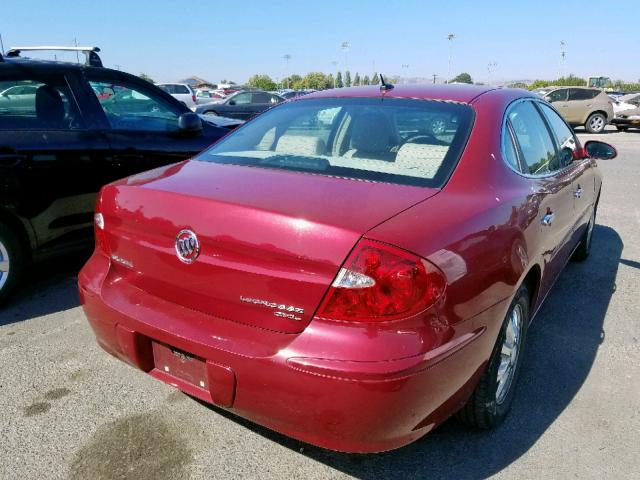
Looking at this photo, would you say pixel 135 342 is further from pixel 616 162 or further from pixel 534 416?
pixel 616 162

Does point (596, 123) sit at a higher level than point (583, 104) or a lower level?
lower

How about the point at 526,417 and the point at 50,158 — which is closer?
the point at 526,417

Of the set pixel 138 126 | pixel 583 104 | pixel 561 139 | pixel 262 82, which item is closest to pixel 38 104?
pixel 138 126

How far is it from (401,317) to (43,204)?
2964mm

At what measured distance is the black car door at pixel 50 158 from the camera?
141 inches

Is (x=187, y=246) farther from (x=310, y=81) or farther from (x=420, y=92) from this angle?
(x=310, y=81)

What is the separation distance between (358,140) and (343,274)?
3.87ft

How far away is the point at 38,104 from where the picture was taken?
387 cm

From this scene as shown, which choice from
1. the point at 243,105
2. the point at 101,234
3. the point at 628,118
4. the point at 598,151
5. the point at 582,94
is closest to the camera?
the point at 101,234

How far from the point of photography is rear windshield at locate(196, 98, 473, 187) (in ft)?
7.68

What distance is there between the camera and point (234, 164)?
2.54 meters

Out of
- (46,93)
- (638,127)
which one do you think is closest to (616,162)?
(638,127)

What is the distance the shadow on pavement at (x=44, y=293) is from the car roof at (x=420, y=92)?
7.28 feet

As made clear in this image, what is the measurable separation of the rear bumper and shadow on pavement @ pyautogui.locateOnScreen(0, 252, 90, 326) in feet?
6.36
